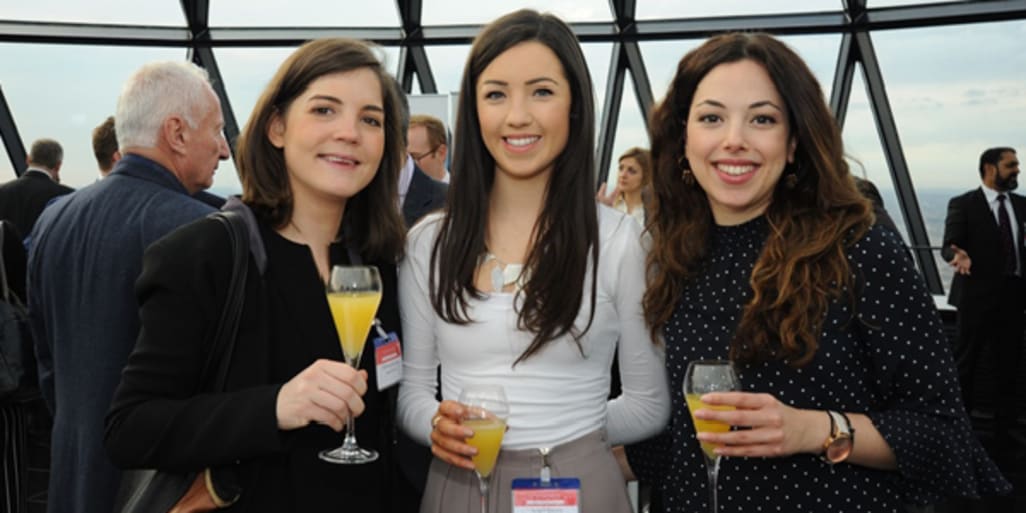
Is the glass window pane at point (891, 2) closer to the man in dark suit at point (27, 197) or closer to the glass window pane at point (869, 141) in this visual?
the glass window pane at point (869, 141)

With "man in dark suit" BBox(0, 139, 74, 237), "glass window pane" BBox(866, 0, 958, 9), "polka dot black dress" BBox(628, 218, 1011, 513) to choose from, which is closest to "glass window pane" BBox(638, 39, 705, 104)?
"glass window pane" BBox(866, 0, 958, 9)

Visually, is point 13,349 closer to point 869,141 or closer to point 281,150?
point 281,150

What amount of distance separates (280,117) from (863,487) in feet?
4.48

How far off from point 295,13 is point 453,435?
862cm

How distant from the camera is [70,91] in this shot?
9320 mm

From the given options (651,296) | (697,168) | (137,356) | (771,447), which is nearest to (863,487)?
(771,447)

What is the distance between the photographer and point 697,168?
176 cm

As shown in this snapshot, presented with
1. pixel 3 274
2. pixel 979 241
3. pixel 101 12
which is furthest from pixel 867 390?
pixel 101 12

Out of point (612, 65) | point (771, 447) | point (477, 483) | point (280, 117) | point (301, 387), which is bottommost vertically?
point (477, 483)

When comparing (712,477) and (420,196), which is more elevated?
(420,196)

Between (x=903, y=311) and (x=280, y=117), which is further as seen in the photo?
(x=280, y=117)

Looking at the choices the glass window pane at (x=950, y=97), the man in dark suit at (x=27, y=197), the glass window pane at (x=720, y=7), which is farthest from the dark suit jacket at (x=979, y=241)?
the man in dark suit at (x=27, y=197)

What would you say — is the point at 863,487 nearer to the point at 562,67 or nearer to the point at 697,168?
the point at 697,168

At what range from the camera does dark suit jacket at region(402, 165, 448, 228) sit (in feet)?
12.1
